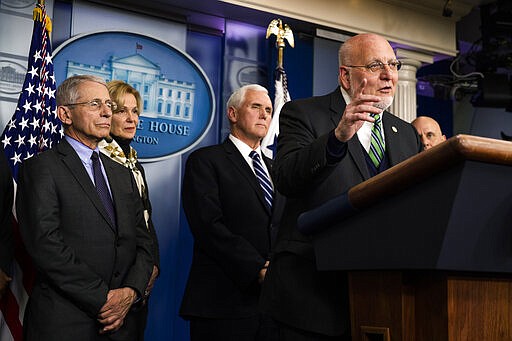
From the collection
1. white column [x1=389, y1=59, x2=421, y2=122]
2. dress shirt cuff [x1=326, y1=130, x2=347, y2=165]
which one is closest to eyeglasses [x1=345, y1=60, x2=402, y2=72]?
dress shirt cuff [x1=326, y1=130, x2=347, y2=165]

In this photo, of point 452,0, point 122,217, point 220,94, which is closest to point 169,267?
point 220,94

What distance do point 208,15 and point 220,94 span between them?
565 mm

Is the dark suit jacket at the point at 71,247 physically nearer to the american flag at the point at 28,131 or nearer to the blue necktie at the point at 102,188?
the blue necktie at the point at 102,188

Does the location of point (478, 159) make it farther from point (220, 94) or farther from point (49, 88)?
point (220, 94)

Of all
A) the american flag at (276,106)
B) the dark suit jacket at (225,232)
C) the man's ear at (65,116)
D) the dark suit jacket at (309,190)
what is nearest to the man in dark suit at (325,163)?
the dark suit jacket at (309,190)

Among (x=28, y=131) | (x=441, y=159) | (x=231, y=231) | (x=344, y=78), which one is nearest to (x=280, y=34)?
(x=231, y=231)

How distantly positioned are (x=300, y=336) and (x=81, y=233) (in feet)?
4.14

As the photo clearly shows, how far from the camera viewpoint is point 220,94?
15.6 feet

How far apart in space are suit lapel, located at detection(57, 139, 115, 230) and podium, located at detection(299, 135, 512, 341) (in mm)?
1548

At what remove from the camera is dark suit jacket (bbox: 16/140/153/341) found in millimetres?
2477

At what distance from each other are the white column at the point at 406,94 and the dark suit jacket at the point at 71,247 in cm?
300

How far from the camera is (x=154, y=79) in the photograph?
14.7 feet

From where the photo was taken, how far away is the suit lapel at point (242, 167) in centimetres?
324

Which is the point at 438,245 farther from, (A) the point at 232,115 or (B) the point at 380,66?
(A) the point at 232,115
